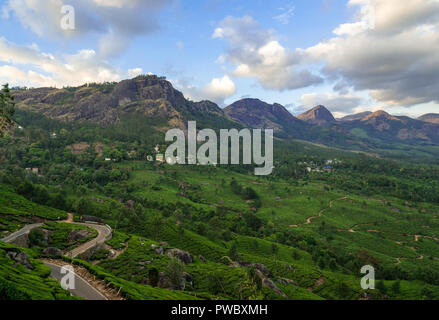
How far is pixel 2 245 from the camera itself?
39.0 meters

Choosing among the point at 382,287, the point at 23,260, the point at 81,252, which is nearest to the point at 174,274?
the point at 81,252

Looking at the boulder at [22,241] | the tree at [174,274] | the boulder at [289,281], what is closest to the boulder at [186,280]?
the tree at [174,274]

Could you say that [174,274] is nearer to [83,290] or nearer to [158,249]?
[83,290]

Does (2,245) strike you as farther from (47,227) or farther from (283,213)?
(283,213)

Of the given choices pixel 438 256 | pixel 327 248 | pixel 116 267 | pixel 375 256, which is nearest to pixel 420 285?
pixel 375 256

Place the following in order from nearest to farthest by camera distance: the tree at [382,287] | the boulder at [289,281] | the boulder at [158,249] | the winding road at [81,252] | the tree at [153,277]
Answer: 1. the winding road at [81,252]
2. the tree at [153,277]
3. the boulder at [158,249]
4. the boulder at [289,281]
5. the tree at [382,287]

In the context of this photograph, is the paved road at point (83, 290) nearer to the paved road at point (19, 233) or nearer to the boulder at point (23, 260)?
the boulder at point (23, 260)

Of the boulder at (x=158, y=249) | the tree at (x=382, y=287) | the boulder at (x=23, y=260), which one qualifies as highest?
the boulder at (x=23, y=260)

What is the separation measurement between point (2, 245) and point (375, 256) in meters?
128

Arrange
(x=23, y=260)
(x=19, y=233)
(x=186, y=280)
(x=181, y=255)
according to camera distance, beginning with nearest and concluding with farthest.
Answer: (x=23, y=260)
(x=186, y=280)
(x=19, y=233)
(x=181, y=255)

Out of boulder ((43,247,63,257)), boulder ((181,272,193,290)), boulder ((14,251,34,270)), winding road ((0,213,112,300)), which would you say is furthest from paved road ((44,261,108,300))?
boulder ((181,272,193,290))

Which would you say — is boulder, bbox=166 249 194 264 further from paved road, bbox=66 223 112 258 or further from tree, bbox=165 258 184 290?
tree, bbox=165 258 184 290
